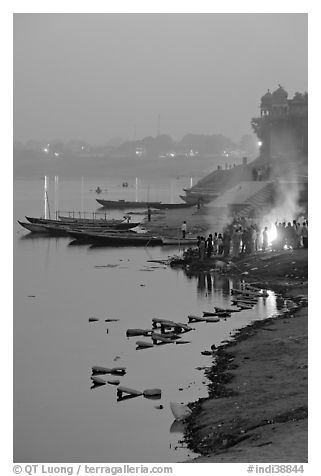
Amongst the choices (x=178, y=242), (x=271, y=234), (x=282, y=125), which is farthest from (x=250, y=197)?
(x=282, y=125)

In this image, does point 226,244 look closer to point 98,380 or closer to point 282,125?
point 98,380

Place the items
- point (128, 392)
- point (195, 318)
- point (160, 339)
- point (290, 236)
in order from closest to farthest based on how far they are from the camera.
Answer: point (128, 392) → point (160, 339) → point (195, 318) → point (290, 236)

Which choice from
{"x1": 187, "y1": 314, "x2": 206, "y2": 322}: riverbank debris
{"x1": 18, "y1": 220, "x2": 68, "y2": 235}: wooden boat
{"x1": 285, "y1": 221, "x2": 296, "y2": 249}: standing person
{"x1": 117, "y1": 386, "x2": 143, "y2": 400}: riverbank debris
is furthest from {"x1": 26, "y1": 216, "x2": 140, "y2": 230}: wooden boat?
{"x1": 117, "y1": 386, "x2": 143, "y2": 400}: riverbank debris

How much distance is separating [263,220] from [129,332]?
89.1ft

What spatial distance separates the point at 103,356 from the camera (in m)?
22.1

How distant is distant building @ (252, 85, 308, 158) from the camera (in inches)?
3056

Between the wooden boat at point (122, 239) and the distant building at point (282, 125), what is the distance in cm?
2956

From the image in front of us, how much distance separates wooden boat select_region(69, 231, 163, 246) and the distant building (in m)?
29.6

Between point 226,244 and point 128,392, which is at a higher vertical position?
point 226,244

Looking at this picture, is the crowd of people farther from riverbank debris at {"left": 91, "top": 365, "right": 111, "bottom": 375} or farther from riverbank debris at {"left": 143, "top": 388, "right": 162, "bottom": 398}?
riverbank debris at {"left": 143, "top": 388, "right": 162, "bottom": 398}

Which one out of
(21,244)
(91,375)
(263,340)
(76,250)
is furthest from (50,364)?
(21,244)

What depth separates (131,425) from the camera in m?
16.8

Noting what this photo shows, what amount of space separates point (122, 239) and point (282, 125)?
34723mm

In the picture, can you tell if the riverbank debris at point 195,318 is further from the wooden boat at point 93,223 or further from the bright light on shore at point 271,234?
the wooden boat at point 93,223
